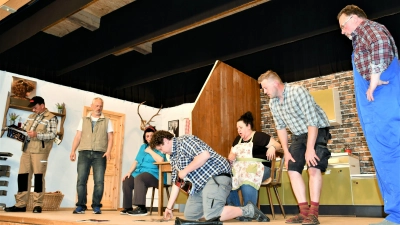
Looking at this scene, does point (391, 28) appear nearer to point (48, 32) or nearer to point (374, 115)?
point (374, 115)

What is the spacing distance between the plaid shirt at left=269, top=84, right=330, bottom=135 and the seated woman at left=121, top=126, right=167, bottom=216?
2.00 metres

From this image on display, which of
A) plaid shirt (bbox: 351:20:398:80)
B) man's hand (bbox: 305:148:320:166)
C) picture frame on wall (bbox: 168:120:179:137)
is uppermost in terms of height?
picture frame on wall (bbox: 168:120:179:137)

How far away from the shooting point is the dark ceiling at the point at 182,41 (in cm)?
484

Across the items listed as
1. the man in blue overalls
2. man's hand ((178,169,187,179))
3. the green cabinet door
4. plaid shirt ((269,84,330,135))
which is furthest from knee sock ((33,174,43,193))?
the green cabinet door

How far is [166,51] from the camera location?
6.71 m

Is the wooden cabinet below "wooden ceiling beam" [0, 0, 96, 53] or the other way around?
below

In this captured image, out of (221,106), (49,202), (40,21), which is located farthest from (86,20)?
(49,202)

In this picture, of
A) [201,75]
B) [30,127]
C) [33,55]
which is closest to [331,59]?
[201,75]

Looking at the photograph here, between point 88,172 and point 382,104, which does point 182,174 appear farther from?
point 88,172

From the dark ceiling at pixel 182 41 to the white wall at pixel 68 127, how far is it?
0.23 metres

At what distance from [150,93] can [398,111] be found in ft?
22.1

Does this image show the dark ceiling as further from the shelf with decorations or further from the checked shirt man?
the checked shirt man

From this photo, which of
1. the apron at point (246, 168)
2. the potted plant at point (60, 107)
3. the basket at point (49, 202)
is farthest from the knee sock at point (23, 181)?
the apron at point (246, 168)

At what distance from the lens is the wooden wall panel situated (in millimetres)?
4719
